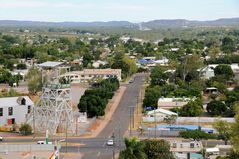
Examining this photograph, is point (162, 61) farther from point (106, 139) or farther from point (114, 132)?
point (106, 139)

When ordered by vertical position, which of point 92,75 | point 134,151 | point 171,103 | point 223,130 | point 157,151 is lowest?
point 92,75

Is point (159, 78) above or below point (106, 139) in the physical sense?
above

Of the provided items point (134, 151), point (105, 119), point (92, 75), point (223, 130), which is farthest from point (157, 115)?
point (92, 75)

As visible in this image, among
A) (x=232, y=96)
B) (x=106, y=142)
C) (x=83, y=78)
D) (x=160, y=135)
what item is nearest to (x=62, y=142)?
(x=106, y=142)

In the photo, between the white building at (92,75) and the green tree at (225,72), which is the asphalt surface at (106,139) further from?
the white building at (92,75)

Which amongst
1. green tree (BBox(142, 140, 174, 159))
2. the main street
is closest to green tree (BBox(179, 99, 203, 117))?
the main street

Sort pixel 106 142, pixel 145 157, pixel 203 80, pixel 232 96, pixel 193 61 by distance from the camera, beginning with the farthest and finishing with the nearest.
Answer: pixel 193 61 < pixel 203 80 < pixel 232 96 < pixel 106 142 < pixel 145 157

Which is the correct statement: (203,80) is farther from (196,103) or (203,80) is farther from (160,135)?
(160,135)

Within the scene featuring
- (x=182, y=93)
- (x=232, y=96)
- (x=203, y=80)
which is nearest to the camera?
(x=232, y=96)

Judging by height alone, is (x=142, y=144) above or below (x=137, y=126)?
above
